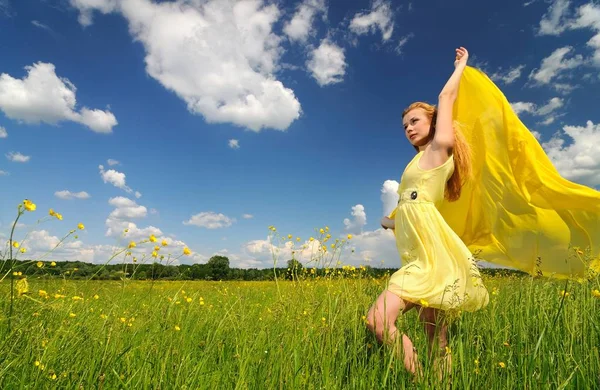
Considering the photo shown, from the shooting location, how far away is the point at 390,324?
3.05 meters

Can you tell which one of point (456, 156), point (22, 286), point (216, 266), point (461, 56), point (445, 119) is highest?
point (461, 56)

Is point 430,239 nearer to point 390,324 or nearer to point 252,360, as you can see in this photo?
point 390,324

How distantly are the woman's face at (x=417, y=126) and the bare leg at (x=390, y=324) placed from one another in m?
1.70

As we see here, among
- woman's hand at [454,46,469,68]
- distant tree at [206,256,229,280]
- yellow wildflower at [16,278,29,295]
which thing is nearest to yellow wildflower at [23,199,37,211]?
yellow wildflower at [16,278,29,295]

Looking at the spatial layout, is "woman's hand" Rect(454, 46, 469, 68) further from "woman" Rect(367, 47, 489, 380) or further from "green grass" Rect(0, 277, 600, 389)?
"green grass" Rect(0, 277, 600, 389)

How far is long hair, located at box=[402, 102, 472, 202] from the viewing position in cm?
415

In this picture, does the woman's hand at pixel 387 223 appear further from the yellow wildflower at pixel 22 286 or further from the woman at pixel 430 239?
the yellow wildflower at pixel 22 286

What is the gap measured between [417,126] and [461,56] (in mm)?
916

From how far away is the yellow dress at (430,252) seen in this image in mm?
3357

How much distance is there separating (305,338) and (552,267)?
3376 mm

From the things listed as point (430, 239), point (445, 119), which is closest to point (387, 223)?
point (430, 239)

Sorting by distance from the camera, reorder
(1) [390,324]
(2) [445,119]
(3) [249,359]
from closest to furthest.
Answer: (3) [249,359]
(1) [390,324]
(2) [445,119]

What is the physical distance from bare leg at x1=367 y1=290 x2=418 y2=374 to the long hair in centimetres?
146

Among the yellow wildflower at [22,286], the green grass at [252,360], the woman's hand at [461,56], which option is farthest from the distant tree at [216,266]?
the woman's hand at [461,56]
